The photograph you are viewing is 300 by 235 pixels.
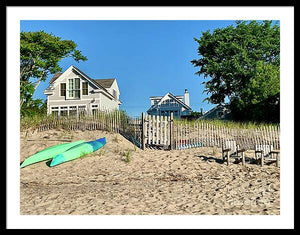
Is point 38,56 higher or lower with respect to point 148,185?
higher

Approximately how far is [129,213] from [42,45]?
27559 millimetres

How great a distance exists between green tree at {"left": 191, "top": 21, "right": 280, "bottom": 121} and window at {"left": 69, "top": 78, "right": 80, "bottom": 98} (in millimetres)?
14206

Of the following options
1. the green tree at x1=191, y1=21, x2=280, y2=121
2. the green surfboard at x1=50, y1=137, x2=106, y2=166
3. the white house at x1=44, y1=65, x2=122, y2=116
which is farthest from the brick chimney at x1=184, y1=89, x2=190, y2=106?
the green surfboard at x1=50, y1=137, x2=106, y2=166

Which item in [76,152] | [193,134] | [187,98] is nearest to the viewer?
[76,152]

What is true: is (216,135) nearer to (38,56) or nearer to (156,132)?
(156,132)

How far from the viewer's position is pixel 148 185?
8953 millimetres

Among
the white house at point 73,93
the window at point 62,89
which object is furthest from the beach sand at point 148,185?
the window at point 62,89

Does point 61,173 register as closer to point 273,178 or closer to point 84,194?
point 84,194

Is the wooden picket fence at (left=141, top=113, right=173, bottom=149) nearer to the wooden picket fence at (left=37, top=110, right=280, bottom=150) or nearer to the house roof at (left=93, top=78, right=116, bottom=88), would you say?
the wooden picket fence at (left=37, top=110, right=280, bottom=150)

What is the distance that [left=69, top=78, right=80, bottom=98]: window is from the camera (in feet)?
100

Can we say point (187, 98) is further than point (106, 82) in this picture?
Yes

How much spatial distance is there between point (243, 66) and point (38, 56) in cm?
2167

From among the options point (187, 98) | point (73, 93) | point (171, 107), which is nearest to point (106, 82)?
point (73, 93)

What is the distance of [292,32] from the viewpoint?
5750 mm
